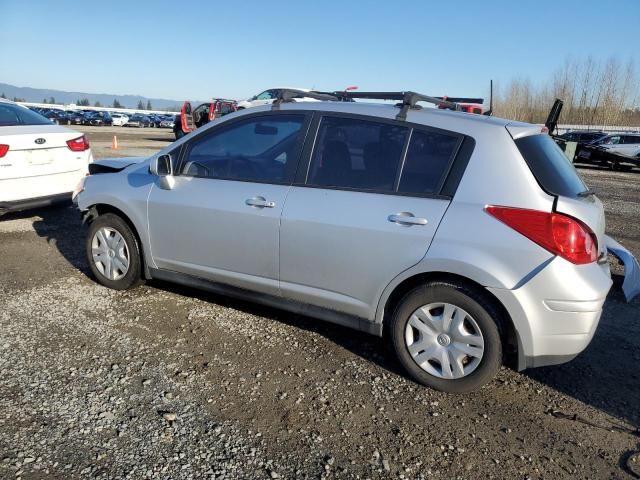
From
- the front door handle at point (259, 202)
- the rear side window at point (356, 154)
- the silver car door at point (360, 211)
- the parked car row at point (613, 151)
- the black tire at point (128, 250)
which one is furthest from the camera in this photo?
the parked car row at point (613, 151)

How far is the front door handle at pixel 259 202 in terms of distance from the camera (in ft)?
12.0

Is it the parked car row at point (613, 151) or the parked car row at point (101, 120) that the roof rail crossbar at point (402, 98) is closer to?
the parked car row at point (613, 151)

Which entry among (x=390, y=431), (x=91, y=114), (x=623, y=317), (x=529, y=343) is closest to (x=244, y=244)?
(x=390, y=431)

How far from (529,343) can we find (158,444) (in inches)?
83.8

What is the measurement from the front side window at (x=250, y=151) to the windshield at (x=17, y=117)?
3.58 metres

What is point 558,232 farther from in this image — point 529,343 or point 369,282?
point 369,282

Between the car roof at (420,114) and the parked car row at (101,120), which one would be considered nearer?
the car roof at (420,114)

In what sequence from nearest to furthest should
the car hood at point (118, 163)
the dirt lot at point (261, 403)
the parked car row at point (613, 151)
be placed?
the dirt lot at point (261, 403), the car hood at point (118, 163), the parked car row at point (613, 151)

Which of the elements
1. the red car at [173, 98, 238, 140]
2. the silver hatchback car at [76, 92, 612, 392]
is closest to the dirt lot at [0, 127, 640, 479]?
the silver hatchback car at [76, 92, 612, 392]

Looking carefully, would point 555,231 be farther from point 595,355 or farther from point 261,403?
point 261,403

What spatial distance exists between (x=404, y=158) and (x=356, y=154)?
35cm

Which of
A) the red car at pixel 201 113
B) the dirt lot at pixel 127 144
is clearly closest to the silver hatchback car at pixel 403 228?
the dirt lot at pixel 127 144

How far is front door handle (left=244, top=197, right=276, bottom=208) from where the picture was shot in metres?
3.66

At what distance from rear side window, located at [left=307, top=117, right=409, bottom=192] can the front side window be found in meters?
0.21
